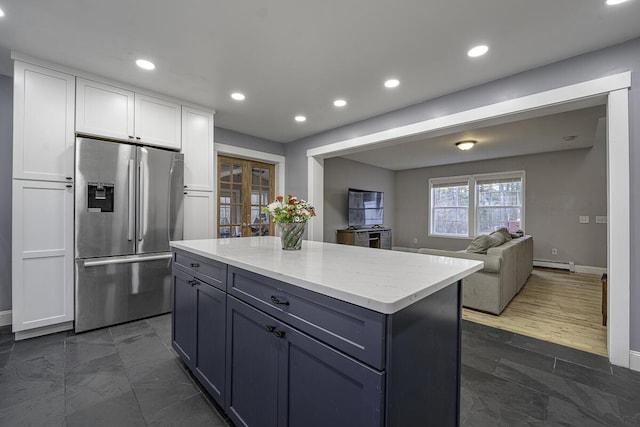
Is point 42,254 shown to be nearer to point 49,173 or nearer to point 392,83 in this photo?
point 49,173

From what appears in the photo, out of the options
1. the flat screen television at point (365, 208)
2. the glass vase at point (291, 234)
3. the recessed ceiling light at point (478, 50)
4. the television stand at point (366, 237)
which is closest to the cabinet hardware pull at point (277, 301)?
the glass vase at point (291, 234)

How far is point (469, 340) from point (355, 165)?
4.98 metres

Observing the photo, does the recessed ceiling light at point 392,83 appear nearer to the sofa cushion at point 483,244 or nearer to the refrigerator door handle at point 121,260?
the sofa cushion at point 483,244

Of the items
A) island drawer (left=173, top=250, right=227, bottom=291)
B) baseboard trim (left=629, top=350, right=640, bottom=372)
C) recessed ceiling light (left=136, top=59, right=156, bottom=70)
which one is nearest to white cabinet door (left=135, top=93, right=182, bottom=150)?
recessed ceiling light (left=136, top=59, right=156, bottom=70)

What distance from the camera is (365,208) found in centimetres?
696

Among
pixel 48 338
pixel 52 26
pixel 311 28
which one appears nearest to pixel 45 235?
pixel 48 338

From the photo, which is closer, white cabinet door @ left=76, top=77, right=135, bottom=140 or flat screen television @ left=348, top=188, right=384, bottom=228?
white cabinet door @ left=76, top=77, right=135, bottom=140

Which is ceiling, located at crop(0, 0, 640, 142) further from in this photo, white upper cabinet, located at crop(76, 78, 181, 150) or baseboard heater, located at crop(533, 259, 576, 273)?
baseboard heater, located at crop(533, 259, 576, 273)

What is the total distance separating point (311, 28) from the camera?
2.07 metres

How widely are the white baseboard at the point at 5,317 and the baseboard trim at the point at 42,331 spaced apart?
1.59 ft

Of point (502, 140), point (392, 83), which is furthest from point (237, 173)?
point (502, 140)

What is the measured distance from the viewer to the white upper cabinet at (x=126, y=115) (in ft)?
8.89

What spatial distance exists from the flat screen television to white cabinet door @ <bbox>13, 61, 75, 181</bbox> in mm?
4965

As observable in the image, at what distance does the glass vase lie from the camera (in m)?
1.95
